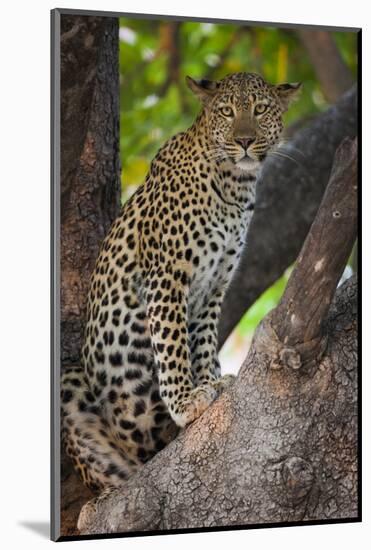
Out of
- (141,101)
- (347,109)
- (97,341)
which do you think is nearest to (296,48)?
(347,109)

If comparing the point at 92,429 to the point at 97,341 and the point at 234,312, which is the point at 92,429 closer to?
the point at 97,341

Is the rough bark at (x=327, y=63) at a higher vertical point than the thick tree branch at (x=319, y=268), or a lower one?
higher

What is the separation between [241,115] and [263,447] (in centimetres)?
148

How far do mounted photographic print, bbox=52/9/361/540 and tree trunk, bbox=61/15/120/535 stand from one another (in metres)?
0.01

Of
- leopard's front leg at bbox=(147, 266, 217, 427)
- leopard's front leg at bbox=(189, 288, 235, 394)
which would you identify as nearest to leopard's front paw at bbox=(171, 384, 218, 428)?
leopard's front leg at bbox=(147, 266, 217, 427)

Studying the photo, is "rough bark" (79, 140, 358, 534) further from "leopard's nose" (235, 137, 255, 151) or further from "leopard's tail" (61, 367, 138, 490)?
"leopard's nose" (235, 137, 255, 151)

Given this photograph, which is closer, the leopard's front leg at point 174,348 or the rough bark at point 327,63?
the leopard's front leg at point 174,348

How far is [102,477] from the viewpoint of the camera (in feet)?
16.8

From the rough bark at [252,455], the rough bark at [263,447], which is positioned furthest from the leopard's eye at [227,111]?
the rough bark at [252,455]

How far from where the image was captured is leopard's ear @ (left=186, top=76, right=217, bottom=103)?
17.4 feet

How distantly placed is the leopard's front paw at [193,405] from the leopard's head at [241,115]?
1025 mm

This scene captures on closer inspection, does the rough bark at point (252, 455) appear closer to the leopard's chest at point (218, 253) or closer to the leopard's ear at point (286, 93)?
the leopard's chest at point (218, 253)

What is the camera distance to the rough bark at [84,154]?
513cm

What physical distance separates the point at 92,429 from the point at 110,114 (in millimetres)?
1525
